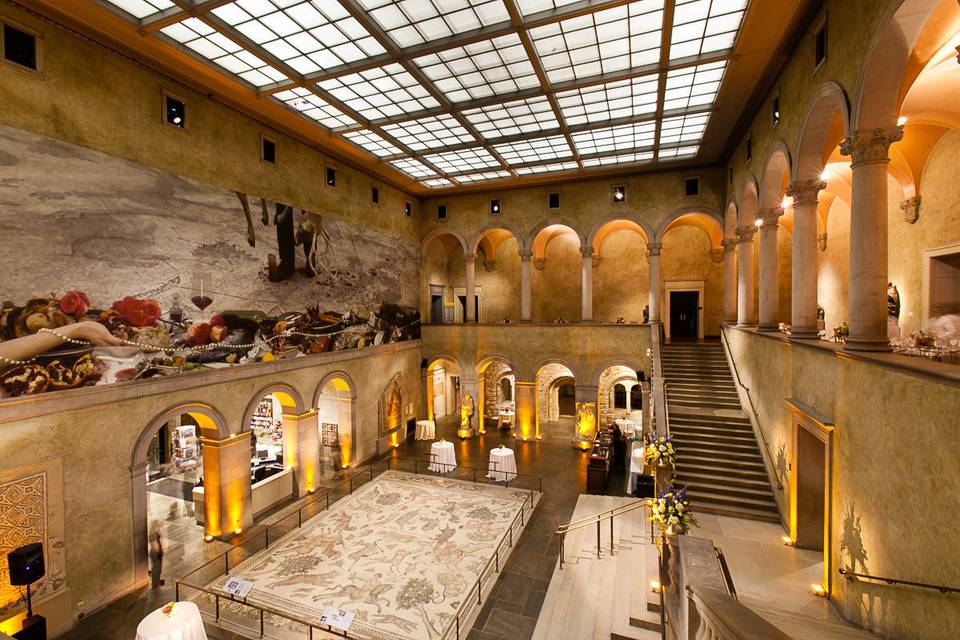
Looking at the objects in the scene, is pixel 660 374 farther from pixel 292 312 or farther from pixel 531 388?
pixel 292 312

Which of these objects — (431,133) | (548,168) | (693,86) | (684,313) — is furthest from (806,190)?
(684,313)

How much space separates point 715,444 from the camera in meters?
11.5

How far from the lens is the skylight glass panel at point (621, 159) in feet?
50.3

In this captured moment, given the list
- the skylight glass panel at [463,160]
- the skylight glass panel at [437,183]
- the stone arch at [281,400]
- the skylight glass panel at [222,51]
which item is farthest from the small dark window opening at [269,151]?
the skylight glass panel at [437,183]

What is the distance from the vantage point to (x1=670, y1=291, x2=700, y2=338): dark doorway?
20.0 meters

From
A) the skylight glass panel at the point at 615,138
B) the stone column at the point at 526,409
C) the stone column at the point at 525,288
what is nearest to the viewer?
the skylight glass panel at the point at 615,138

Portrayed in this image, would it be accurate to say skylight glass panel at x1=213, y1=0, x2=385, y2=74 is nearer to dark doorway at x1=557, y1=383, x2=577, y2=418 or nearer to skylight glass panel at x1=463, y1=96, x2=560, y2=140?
skylight glass panel at x1=463, y1=96, x2=560, y2=140

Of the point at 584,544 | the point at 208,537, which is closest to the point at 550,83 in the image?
the point at 584,544

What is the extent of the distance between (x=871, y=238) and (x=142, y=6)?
12.4 metres

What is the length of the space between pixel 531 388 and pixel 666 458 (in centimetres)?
967

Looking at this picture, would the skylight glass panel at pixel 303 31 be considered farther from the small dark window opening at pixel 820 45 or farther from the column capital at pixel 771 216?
the column capital at pixel 771 216

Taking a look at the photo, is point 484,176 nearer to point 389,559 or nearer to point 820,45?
point 820,45

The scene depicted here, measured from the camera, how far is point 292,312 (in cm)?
1281

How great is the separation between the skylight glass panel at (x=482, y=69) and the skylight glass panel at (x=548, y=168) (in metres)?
5.67
